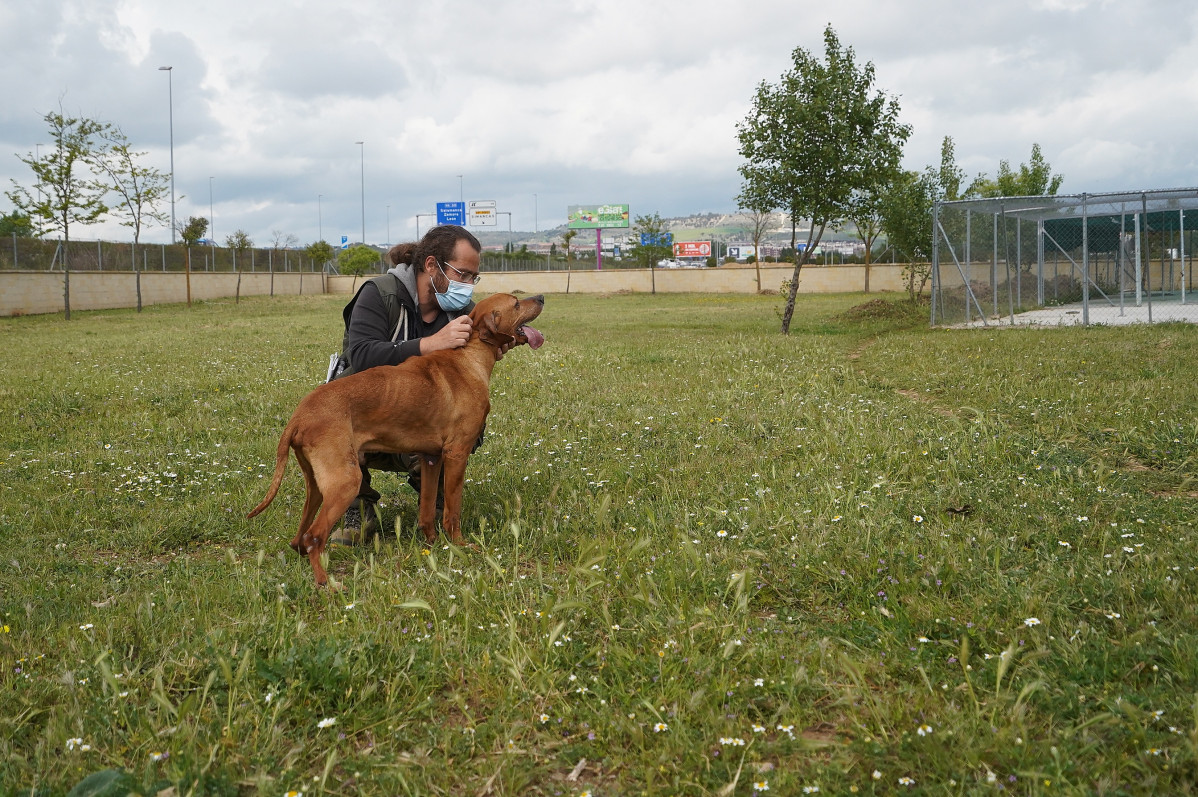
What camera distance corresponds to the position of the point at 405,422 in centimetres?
448

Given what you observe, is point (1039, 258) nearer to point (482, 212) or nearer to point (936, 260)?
point (936, 260)

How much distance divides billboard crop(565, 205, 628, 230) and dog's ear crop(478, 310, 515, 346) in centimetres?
7945

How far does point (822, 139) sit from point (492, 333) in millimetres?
15234

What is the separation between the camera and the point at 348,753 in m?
2.68

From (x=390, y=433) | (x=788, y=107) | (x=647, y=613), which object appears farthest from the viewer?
(x=788, y=107)

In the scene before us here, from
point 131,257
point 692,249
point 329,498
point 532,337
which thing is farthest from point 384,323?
point 692,249

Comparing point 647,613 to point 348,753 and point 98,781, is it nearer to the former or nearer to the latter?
point 348,753

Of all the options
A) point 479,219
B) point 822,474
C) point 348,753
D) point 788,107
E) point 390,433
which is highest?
point 479,219

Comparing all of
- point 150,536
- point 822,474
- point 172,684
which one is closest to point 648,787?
point 172,684

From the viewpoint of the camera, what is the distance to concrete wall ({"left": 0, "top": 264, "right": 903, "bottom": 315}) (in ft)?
112

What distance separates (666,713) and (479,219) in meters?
86.9

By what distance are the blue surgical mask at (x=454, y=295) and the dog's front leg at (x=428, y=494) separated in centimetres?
104

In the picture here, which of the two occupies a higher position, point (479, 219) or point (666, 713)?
point (479, 219)

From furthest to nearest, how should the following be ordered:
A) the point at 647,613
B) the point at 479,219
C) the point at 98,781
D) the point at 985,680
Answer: the point at 479,219 < the point at 647,613 < the point at 985,680 < the point at 98,781
